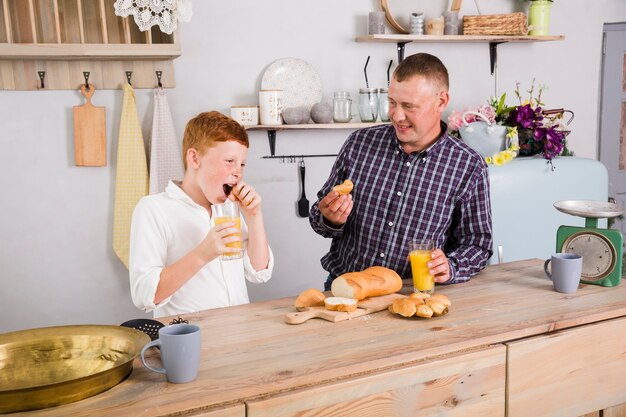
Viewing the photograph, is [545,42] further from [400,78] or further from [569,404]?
[569,404]

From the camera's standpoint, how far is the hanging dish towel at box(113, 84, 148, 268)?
345 cm

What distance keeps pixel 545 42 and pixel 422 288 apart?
126 inches

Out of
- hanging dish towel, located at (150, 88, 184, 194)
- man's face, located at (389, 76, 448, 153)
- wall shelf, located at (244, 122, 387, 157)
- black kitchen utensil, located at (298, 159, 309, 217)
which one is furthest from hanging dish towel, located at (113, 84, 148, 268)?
man's face, located at (389, 76, 448, 153)

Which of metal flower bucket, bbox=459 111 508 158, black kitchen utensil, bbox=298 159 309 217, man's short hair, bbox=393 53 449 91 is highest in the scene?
man's short hair, bbox=393 53 449 91

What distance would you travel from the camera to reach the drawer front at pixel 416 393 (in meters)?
1.44

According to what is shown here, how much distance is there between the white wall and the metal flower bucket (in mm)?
546

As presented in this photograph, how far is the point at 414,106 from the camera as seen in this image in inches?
96.2

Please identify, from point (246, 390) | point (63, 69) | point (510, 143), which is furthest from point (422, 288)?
point (63, 69)

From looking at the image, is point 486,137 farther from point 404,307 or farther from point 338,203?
point 404,307

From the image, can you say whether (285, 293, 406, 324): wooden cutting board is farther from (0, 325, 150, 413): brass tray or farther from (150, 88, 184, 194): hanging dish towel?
(150, 88, 184, 194): hanging dish towel

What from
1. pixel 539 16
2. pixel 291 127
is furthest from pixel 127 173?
pixel 539 16

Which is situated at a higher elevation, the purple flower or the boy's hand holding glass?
the purple flower

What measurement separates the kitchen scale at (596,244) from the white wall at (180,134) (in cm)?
202

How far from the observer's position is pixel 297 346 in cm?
163
